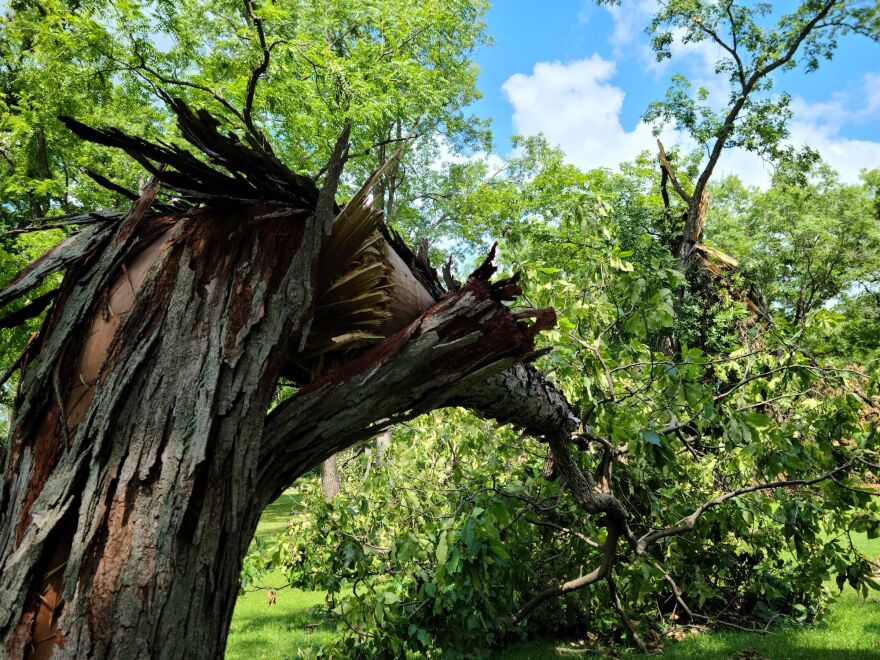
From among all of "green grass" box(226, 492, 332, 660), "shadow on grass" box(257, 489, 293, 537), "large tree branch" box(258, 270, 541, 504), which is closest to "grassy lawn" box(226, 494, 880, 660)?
"green grass" box(226, 492, 332, 660)

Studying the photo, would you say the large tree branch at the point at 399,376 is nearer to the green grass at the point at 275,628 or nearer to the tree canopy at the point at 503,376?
the tree canopy at the point at 503,376

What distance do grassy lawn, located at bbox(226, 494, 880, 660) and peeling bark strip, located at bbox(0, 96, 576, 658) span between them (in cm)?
308

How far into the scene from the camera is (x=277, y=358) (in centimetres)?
143

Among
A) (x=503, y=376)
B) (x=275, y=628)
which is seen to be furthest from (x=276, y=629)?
(x=503, y=376)

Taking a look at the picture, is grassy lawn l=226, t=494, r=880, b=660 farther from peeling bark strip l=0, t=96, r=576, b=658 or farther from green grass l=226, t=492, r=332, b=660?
peeling bark strip l=0, t=96, r=576, b=658

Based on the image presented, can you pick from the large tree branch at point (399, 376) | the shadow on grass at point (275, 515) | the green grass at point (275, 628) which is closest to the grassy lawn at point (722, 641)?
the green grass at point (275, 628)

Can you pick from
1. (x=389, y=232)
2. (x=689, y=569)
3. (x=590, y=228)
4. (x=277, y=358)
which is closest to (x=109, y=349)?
(x=277, y=358)

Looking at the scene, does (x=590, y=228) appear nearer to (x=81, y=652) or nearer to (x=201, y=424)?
(x=201, y=424)

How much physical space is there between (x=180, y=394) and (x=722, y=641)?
6.67 m

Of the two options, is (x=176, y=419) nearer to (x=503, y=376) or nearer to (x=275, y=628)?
(x=503, y=376)

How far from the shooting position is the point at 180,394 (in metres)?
1.28

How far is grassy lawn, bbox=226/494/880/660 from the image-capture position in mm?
5395

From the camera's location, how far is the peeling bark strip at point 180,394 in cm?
115

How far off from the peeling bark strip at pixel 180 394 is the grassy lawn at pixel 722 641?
10.1 ft
